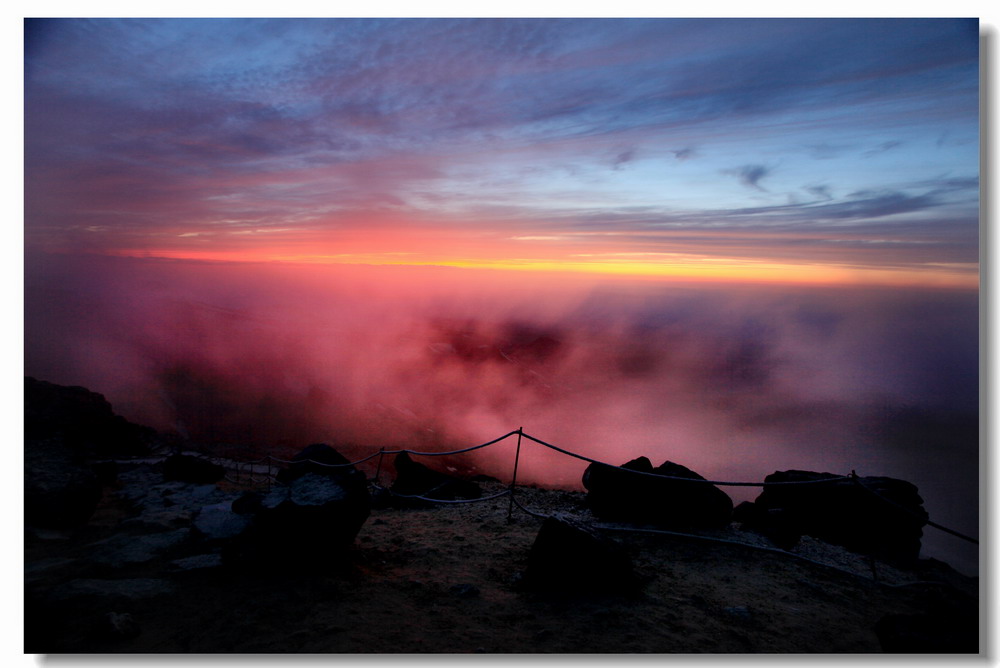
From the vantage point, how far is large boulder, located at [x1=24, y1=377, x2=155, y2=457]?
5.72m

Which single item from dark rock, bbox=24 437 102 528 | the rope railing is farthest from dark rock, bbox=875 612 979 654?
dark rock, bbox=24 437 102 528

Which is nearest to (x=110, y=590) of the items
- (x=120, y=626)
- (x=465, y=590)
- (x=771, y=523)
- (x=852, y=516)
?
(x=120, y=626)

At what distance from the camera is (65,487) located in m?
4.08

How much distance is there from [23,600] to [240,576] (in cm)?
134

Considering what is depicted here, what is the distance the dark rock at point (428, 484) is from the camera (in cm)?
629

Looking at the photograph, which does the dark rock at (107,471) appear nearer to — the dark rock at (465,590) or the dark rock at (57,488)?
the dark rock at (57,488)

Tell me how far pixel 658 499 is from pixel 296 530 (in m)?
3.34

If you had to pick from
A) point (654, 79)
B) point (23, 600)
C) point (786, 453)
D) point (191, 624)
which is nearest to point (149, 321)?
point (23, 600)

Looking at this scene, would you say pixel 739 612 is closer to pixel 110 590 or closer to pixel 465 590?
pixel 465 590

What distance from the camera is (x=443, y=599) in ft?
11.1

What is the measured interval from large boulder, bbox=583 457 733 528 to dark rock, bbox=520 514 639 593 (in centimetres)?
132

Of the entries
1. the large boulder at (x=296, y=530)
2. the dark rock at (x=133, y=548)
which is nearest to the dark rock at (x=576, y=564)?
the large boulder at (x=296, y=530)

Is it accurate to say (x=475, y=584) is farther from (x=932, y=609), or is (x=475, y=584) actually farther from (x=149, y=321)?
(x=149, y=321)

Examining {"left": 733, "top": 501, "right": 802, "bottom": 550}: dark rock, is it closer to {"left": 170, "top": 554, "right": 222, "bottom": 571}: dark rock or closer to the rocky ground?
the rocky ground
